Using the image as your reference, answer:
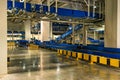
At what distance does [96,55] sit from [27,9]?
5.44 m

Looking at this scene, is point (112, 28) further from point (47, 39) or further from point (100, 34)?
point (100, 34)

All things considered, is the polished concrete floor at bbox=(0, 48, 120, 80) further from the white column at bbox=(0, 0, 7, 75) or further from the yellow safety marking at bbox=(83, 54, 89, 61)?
the yellow safety marking at bbox=(83, 54, 89, 61)

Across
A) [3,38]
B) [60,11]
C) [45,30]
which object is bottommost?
[3,38]

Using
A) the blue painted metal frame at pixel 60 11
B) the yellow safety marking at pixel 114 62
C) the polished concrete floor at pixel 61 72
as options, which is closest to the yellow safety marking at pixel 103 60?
the polished concrete floor at pixel 61 72

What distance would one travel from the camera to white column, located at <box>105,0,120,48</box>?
33.4 feet

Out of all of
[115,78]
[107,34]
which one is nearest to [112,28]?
[107,34]

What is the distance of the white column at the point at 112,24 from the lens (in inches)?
401

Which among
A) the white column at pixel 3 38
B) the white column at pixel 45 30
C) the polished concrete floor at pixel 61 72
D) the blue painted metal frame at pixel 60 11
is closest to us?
the polished concrete floor at pixel 61 72

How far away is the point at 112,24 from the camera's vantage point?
10.5 metres

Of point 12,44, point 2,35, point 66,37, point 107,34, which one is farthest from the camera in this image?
point 12,44

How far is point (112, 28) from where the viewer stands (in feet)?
34.6

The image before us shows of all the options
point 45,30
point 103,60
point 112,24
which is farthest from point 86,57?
point 45,30

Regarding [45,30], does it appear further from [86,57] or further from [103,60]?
[103,60]

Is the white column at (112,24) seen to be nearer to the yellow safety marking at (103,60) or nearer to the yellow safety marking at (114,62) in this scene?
the yellow safety marking at (103,60)
